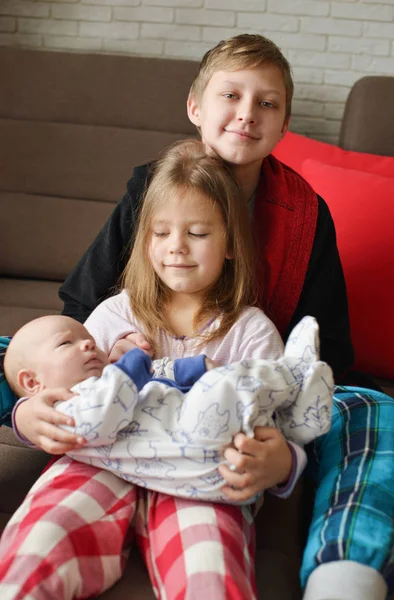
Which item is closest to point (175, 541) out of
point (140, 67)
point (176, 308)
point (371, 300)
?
point (176, 308)

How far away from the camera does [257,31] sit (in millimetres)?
2504

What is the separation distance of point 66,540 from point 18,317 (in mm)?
988

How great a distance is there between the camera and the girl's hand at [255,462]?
116cm

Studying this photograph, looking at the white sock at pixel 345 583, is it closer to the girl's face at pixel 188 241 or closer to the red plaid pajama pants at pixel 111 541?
the red plaid pajama pants at pixel 111 541

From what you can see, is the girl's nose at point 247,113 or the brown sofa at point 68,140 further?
the brown sofa at point 68,140

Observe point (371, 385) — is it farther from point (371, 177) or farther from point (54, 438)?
point (54, 438)

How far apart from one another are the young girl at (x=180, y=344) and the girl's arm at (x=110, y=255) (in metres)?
0.08

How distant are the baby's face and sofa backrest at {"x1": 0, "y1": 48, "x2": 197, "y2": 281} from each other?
3.23ft

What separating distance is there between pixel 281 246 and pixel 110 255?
0.37 meters

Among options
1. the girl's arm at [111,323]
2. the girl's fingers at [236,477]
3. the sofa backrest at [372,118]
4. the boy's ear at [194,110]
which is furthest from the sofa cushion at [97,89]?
the girl's fingers at [236,477]

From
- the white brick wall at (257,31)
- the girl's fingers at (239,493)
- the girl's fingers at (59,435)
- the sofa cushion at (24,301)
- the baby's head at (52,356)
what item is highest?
the white brick wall at (257,31)

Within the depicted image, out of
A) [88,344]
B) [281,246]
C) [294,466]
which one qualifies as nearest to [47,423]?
[88,344]

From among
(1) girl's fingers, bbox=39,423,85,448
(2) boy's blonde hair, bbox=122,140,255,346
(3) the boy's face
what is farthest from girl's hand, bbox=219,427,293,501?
(3) the boy's face

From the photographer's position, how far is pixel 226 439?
1.16 meters
